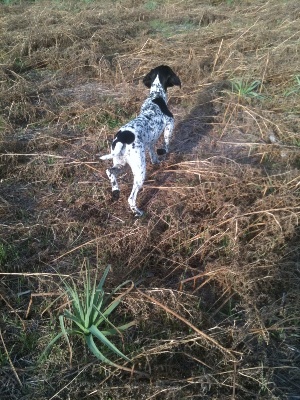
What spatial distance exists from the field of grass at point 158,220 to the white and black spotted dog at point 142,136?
21cm

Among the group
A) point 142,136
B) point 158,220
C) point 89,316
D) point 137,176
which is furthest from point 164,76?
point 89,316

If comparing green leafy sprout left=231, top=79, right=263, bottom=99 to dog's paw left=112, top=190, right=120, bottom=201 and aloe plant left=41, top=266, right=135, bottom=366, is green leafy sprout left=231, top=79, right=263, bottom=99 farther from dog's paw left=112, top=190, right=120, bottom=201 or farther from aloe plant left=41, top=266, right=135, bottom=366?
aloe plant left=41, top=266, right=135, bottom=366

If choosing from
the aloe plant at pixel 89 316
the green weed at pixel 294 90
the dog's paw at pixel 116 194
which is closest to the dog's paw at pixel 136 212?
the dog's paw at pixel 116 194

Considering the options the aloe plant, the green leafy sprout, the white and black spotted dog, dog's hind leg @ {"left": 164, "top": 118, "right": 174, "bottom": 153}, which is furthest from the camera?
the green leafy sprout

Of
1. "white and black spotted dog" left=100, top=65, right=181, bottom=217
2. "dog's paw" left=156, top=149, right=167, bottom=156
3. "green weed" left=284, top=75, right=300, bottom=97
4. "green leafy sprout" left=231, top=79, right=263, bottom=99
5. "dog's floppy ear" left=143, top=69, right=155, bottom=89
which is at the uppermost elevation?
"dog's floppy ear" left=143, top=69, right=155, bottom=89

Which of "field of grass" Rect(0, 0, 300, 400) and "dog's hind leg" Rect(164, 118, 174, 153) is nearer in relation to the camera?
"field of grass" Rect(0, 0, 300, 400)

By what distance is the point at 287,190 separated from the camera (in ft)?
11.1

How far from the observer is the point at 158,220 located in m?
3.28

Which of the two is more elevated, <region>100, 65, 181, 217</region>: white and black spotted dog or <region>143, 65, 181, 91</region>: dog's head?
<region>143, 65, 181, 91</region>: dog's head

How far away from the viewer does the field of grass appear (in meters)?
2.22

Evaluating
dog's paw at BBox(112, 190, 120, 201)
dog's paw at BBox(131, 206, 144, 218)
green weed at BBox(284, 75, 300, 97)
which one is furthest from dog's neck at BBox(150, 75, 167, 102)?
green weed at BBox(284, 75, 300, 97)

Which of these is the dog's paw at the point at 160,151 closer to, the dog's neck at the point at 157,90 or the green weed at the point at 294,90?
the dog's neck at the point at 157,90

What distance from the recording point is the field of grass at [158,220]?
2.22 meters

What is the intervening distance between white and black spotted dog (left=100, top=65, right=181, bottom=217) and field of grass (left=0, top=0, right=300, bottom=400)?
21cm
